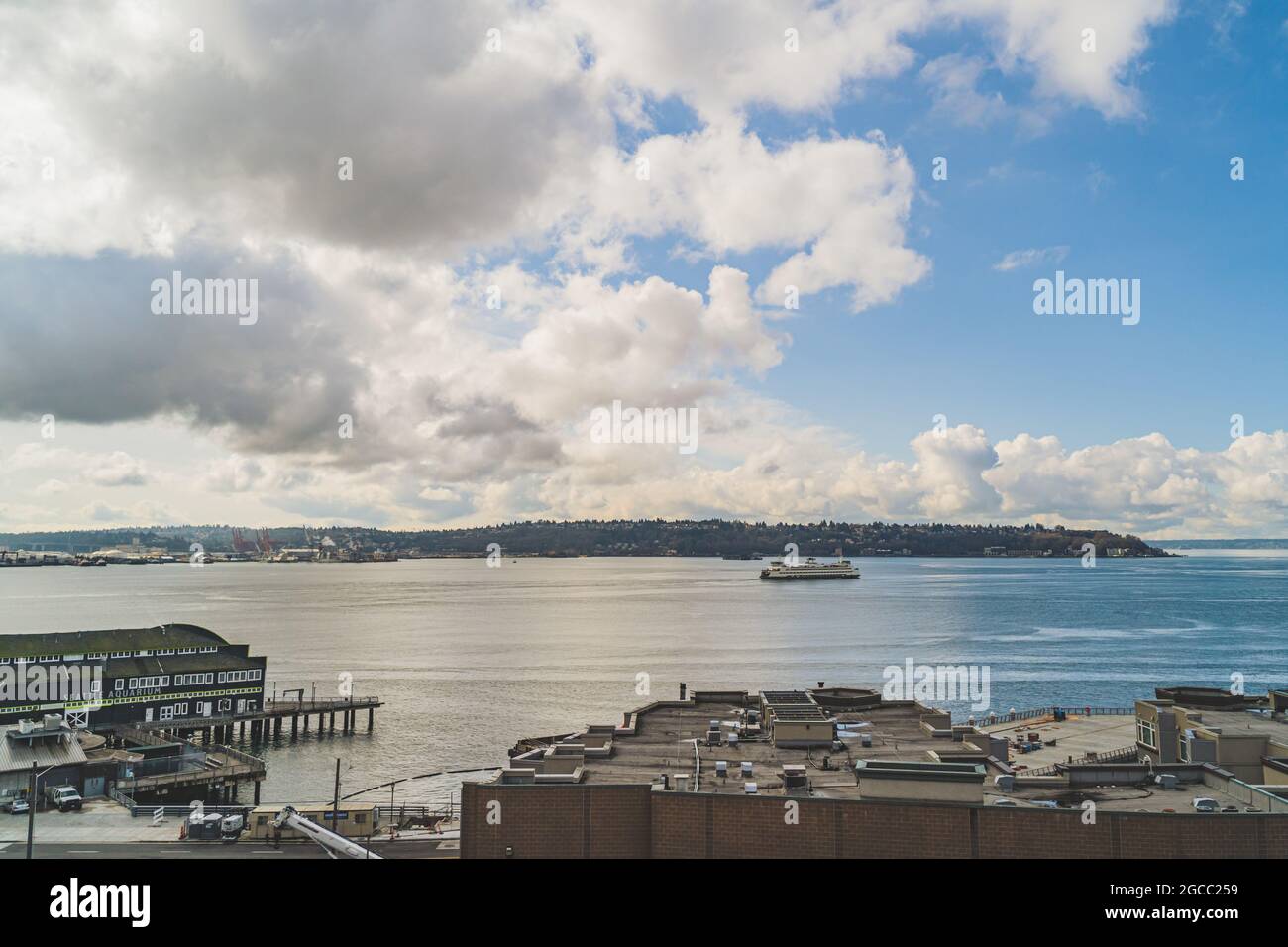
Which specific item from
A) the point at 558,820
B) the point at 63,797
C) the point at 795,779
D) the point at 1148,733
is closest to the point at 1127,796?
the point at 795,779

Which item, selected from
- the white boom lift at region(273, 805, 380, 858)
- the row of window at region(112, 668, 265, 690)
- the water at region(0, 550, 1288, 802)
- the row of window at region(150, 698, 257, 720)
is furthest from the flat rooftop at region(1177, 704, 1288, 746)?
the row of window at region(112, 668, 265, 690)

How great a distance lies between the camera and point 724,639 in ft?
400

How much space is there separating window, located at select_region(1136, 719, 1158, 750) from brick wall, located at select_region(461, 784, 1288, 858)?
16.9 m

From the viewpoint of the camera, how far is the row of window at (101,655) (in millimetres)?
59500

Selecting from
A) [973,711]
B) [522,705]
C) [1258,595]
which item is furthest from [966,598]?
[522,705]

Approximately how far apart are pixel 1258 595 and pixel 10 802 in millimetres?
237050

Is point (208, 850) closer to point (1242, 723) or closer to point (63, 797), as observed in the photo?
point (63, 797)

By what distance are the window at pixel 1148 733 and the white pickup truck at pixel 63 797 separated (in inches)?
1903

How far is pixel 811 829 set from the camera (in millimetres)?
20828

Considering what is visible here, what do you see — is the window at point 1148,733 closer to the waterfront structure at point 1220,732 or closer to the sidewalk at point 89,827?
the waterfront structure at point 1220,732

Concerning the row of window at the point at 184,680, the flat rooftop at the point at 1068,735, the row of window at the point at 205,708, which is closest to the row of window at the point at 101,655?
the row of window at the point at 184,680

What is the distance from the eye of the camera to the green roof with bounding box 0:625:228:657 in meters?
60.9
